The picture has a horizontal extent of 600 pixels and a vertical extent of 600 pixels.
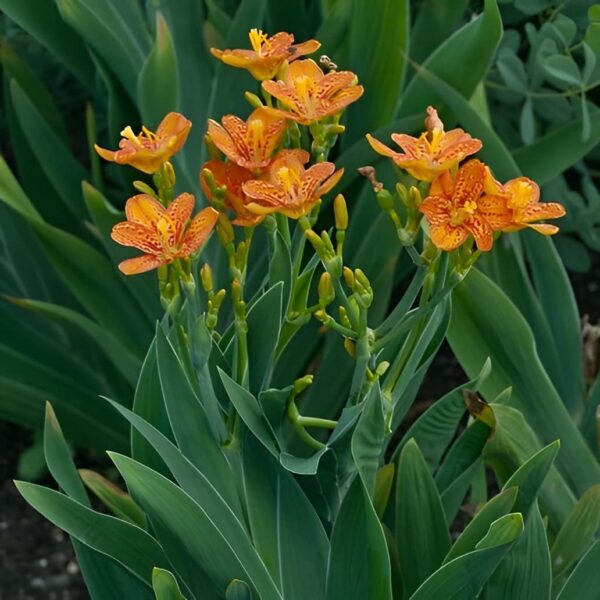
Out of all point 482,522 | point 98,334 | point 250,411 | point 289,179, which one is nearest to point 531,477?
point 482,522

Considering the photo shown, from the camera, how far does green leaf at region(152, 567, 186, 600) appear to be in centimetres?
91

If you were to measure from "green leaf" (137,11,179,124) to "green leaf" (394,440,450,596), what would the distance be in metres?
0.67

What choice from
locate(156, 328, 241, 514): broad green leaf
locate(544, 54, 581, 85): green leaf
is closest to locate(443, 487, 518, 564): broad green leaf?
locate(156, 328, 241, 514): broad green leaf

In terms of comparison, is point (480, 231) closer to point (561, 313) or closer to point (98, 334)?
point (561, 313)

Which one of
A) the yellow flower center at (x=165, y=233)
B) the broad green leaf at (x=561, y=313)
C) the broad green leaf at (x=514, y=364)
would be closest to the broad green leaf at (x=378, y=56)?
the broad green leaf at (x=561, y=313)

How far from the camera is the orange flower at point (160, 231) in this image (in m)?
0.85

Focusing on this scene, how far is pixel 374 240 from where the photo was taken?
1.55m

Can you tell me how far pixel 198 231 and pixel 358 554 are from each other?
0.33m

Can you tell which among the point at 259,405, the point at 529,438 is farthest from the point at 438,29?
the point at 259,405

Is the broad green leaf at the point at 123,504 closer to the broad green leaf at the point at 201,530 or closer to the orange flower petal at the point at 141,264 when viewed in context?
the broad green leaf at the point at 201,530

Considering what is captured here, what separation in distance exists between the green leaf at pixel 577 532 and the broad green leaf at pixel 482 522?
0.16 meters

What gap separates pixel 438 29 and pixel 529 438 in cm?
76

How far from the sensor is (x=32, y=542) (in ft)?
5.98

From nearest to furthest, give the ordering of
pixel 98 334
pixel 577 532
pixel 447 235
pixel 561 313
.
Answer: pixel 447 235 → pixel 577 532 → pixel 561 313 → pixel 98 334
